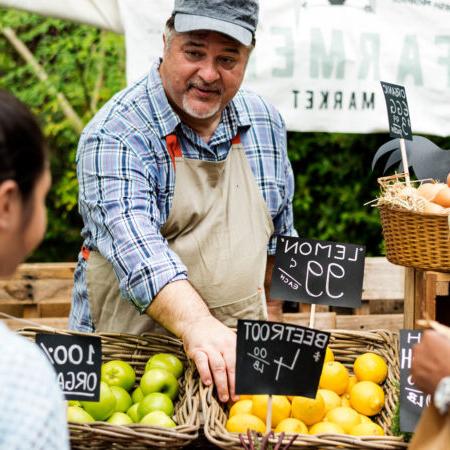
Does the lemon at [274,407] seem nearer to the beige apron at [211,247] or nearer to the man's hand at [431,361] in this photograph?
the man's hand at [431,361]

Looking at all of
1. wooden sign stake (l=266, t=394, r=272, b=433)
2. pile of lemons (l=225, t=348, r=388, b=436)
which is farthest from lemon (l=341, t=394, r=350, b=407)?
wooden sign stake (l=266, t=394, r=272, b=433)

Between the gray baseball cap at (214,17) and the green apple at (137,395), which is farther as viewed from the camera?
the gray baseball cap at (214,17)

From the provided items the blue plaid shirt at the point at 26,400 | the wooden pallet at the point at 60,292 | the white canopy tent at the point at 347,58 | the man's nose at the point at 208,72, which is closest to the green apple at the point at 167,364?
the man's nose at the point at 208,72

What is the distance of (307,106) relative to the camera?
379cm

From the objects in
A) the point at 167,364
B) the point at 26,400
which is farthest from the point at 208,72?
the point at 26,400

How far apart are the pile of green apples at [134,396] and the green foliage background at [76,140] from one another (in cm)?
257

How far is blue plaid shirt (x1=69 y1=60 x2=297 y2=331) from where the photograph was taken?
7.68ft

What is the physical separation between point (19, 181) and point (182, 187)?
4.81 feet

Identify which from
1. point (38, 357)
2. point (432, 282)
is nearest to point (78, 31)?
point (432, 282)

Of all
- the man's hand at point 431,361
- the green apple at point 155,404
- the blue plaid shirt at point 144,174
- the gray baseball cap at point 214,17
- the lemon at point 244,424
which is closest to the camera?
the man's hand at point 431,361

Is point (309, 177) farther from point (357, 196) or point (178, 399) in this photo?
point (178, 399)

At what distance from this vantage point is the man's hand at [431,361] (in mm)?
1575

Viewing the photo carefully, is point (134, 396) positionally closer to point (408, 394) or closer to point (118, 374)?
point (118, 374)

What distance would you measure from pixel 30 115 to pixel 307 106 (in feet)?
8.94
